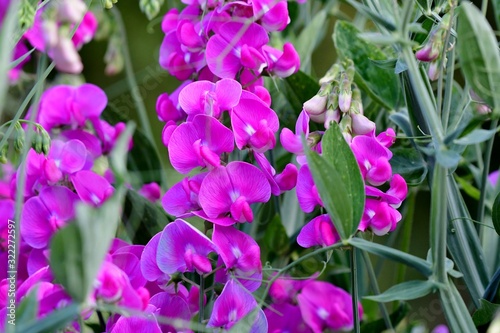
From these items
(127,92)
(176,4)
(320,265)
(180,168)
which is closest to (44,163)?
(180,168)

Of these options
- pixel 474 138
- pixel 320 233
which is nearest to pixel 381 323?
pixel 320 233

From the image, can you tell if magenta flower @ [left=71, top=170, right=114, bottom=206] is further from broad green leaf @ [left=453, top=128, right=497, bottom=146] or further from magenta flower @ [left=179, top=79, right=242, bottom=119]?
broad green leaf @ [left=453, top=128, right=497, bottom=146]

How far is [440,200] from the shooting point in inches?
17.4

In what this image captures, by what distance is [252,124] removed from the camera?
0.58m

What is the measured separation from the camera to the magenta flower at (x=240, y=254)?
543mm

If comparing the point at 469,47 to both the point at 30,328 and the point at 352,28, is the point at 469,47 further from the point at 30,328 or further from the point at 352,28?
the point at 352,28

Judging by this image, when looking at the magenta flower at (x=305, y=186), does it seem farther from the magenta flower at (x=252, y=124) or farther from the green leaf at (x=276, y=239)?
the green leaf at (x=276, y=239)

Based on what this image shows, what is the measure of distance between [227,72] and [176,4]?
0.32 meters

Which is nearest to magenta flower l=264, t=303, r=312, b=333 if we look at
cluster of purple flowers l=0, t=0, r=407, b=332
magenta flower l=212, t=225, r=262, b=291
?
cluster of purple flowers l=0, t=0, r=407, b=332

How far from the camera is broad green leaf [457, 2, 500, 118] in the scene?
0.41 metres

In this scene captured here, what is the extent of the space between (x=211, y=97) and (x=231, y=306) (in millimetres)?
146

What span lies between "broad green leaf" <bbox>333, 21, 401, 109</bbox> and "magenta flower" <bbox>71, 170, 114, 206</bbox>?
0.90 feet

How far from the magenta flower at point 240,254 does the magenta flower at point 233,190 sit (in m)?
0.01

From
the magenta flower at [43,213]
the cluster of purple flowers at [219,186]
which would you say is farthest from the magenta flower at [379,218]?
the magenta flower at [43,213]
